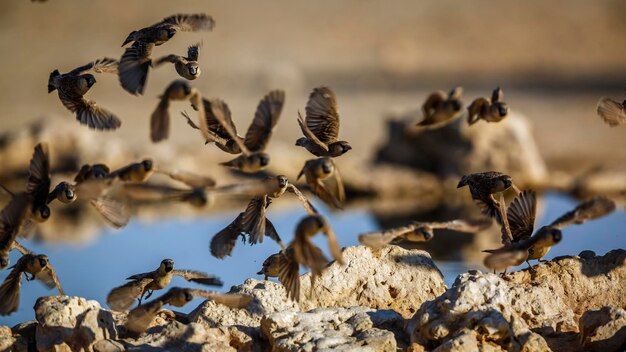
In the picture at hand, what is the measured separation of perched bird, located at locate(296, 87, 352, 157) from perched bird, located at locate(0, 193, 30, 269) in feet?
6.33

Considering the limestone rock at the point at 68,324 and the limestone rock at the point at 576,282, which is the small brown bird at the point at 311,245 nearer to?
the limestone rock at the point at 68,324

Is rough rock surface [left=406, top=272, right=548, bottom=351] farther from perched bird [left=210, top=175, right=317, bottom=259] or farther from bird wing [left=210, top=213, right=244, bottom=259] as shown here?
bird wing [left=210, top=213, right=244, bottom=259]

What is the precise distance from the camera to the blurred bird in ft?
23.5

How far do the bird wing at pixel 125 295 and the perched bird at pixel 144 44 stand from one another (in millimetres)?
1273

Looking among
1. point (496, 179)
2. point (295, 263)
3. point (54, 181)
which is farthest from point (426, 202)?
point (295, 263)

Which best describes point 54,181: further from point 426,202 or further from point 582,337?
point 582,337

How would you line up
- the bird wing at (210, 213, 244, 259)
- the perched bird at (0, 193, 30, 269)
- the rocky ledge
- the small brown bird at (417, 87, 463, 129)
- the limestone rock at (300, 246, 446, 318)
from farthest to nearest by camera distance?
the bird wing at (210, 213, 244, 259)
the limestone rock at (300, 246, 446, 318)
the small brown bird at (417, 87, 463, 129)
the perched bird at (0, 193, 30, 269)
the rocky ledge

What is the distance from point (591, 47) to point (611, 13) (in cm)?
204

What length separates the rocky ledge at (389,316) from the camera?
6.34 metres

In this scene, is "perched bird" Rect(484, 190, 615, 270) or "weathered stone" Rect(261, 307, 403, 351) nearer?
"weathered stone" Rect(261, 307, 403, 351)

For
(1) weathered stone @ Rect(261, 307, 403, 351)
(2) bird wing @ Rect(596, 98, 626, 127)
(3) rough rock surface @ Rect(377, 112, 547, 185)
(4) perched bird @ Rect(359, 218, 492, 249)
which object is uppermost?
(3) rough rock surface @ Rect(377, 112, 547, 185)

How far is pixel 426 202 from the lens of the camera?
15.7 m

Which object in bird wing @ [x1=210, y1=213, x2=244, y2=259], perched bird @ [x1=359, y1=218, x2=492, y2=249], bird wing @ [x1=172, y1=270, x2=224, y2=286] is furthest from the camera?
bird wing @ [x1=210, y1=213, x2=244, y2=259]

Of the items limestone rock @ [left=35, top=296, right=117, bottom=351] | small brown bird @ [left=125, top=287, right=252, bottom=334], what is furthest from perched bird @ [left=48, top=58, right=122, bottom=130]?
small brown bird @ [left=125, top=287, right=252, bottom=334]
